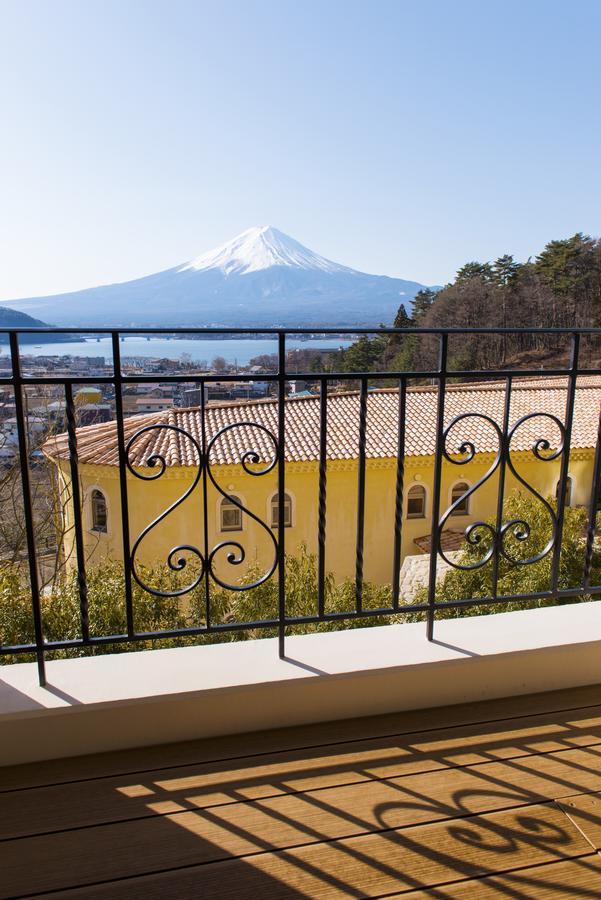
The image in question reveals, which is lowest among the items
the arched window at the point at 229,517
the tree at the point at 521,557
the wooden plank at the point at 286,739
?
the arched window at the point at 229,517

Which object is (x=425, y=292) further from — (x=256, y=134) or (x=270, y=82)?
(x=256, y=134)

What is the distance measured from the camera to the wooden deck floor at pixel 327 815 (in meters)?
1.05

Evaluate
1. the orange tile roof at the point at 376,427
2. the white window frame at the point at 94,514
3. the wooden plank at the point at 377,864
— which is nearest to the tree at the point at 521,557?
the orange tile roof at the point at 376,427

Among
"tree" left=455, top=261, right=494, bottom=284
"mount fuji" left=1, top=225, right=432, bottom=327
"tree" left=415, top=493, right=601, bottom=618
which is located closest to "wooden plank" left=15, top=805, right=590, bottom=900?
"tree" left=415, top=493, right=601, bottom=618

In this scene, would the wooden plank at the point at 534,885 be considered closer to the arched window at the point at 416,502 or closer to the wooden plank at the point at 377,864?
the wooden plank at the point at 377,864

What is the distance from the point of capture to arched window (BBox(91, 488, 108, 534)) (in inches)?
510

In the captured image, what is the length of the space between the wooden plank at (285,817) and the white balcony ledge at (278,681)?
21 centimetres

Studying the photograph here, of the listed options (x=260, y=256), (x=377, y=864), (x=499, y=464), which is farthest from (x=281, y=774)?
(x=260, y=256)

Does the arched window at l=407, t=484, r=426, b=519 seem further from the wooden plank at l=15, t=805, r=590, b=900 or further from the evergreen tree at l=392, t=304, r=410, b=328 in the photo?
the wooden plank at l=15, t=805, r=590, b=900

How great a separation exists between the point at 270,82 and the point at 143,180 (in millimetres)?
13718

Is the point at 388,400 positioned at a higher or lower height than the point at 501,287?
lower

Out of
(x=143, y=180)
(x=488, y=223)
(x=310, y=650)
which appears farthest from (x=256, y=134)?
(x=310, y=650)

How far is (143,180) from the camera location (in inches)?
1331

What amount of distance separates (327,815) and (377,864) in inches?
5.7
